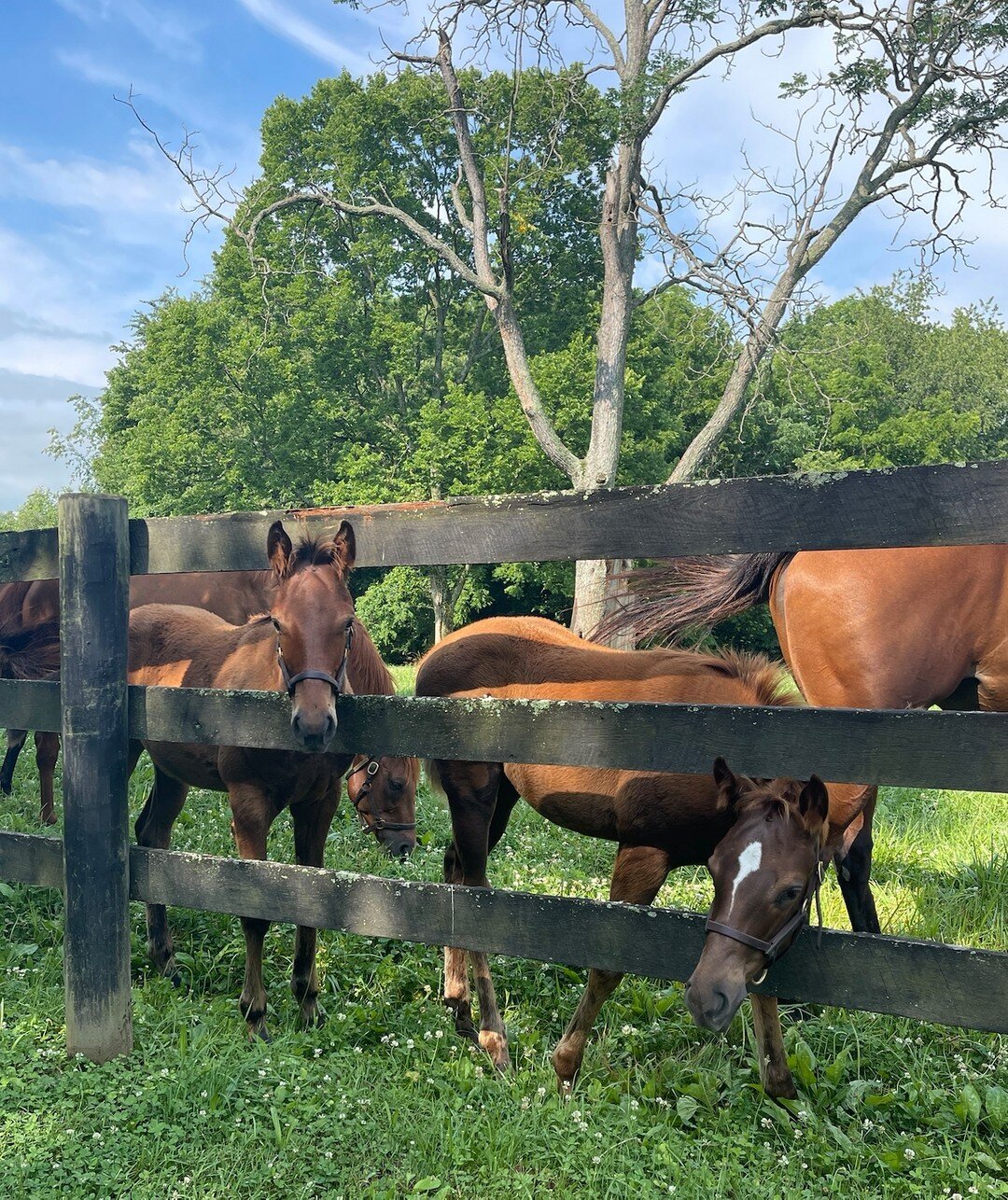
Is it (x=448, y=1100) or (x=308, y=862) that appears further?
(x=308, y=862)

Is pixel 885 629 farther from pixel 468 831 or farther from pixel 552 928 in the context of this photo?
pixel 552 928

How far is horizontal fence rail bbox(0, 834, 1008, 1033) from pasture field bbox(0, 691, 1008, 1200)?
20.0 inches

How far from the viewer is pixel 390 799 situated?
5949 mm

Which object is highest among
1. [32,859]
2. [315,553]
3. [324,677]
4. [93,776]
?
[315,553]

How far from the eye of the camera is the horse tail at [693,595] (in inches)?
187

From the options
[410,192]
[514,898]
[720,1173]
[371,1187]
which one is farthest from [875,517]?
[410,192]

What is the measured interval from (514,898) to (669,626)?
2219mm

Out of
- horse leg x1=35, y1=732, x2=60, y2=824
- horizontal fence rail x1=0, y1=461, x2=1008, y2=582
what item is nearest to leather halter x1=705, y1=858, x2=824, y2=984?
horizontal fence rail x1=0, y1=461, x2=1008, y2=582

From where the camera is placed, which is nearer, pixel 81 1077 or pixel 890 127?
pixel 81 1077

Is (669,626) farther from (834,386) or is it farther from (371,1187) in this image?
(834,386)

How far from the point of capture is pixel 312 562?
3.49 meters

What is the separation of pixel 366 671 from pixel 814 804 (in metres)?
2.63

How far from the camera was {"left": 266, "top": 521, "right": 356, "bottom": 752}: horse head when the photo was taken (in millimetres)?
3238

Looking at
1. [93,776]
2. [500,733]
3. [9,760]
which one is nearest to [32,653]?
[9,760]
